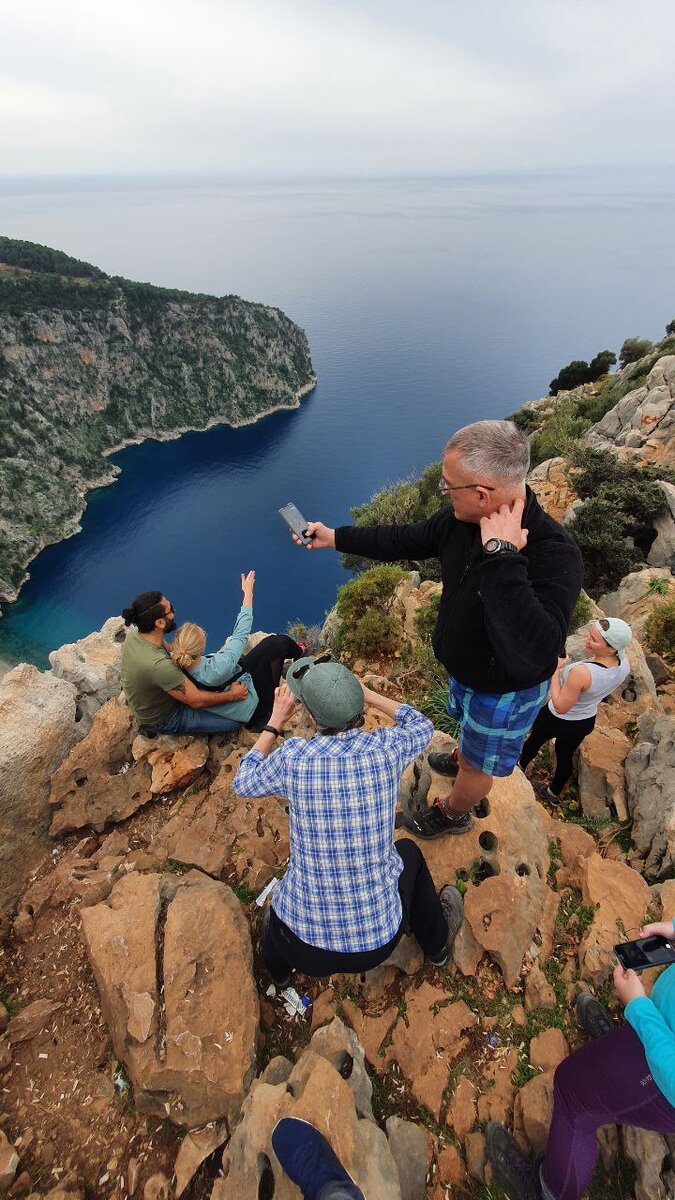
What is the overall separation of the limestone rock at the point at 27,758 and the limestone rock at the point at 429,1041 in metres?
4.57

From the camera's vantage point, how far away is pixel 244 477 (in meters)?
90.0

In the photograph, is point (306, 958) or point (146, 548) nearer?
point (306, 958)

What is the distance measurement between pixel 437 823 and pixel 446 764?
683 millimetres

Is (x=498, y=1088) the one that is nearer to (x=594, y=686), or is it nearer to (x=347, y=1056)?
(x=347, y=1056)

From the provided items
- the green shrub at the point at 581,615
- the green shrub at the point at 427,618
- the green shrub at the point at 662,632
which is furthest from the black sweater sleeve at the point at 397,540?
the green shrub at the point at 662,632

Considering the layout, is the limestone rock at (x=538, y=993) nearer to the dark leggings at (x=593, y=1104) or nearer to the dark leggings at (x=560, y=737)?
the dark leggings at (x=593, y=1104)

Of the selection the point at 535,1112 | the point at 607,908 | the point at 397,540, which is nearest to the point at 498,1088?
the point at 535,1112

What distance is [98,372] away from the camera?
4149 inches

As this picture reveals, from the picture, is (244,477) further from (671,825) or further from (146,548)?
(671,825)

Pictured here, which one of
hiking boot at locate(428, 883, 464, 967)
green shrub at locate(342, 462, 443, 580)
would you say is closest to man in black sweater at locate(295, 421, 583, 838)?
hiking boot at locate(428, 883, 464, 967)

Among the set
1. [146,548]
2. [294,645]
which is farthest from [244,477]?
[294,645]

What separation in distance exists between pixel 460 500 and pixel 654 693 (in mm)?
6286

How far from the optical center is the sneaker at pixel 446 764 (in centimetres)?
569

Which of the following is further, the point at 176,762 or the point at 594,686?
the point at 176,762
